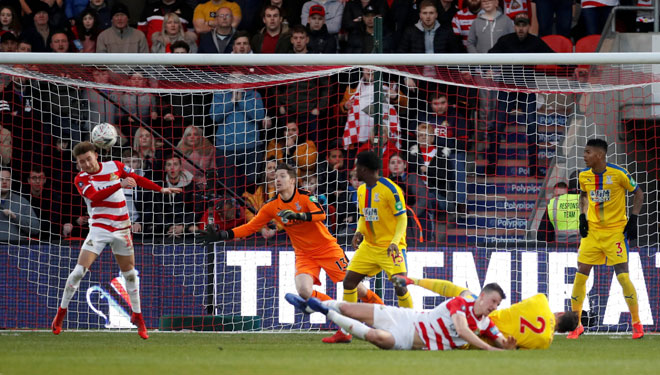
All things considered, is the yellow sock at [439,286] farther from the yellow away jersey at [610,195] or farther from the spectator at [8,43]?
the spectator at [8,43]

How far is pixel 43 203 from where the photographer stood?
12820 millimetres

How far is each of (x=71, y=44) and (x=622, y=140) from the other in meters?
8.47

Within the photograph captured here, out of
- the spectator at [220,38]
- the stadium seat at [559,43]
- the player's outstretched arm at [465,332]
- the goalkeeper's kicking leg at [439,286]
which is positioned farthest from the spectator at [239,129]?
the player's outstretched arm at [465,332]

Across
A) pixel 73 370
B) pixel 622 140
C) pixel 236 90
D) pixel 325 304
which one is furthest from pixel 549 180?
pixel 73 370

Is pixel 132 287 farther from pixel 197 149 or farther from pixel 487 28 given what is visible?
pixel 487 28

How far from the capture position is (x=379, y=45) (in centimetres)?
1181

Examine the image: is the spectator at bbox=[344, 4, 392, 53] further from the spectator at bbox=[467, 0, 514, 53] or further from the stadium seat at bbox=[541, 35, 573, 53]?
the stadium seat at bbox=[541, 35, 573, 53]

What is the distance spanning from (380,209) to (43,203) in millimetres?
5018

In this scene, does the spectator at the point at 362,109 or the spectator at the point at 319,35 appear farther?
the spectator at the point at 319,35

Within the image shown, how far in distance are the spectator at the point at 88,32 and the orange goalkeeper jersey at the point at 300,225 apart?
19.9ft

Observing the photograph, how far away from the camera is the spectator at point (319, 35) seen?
14641 mm

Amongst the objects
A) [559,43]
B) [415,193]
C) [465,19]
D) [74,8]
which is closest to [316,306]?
[415,193]

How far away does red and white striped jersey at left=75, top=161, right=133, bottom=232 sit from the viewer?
1046 centimetres

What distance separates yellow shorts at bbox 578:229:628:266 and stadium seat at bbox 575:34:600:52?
4.93 m
